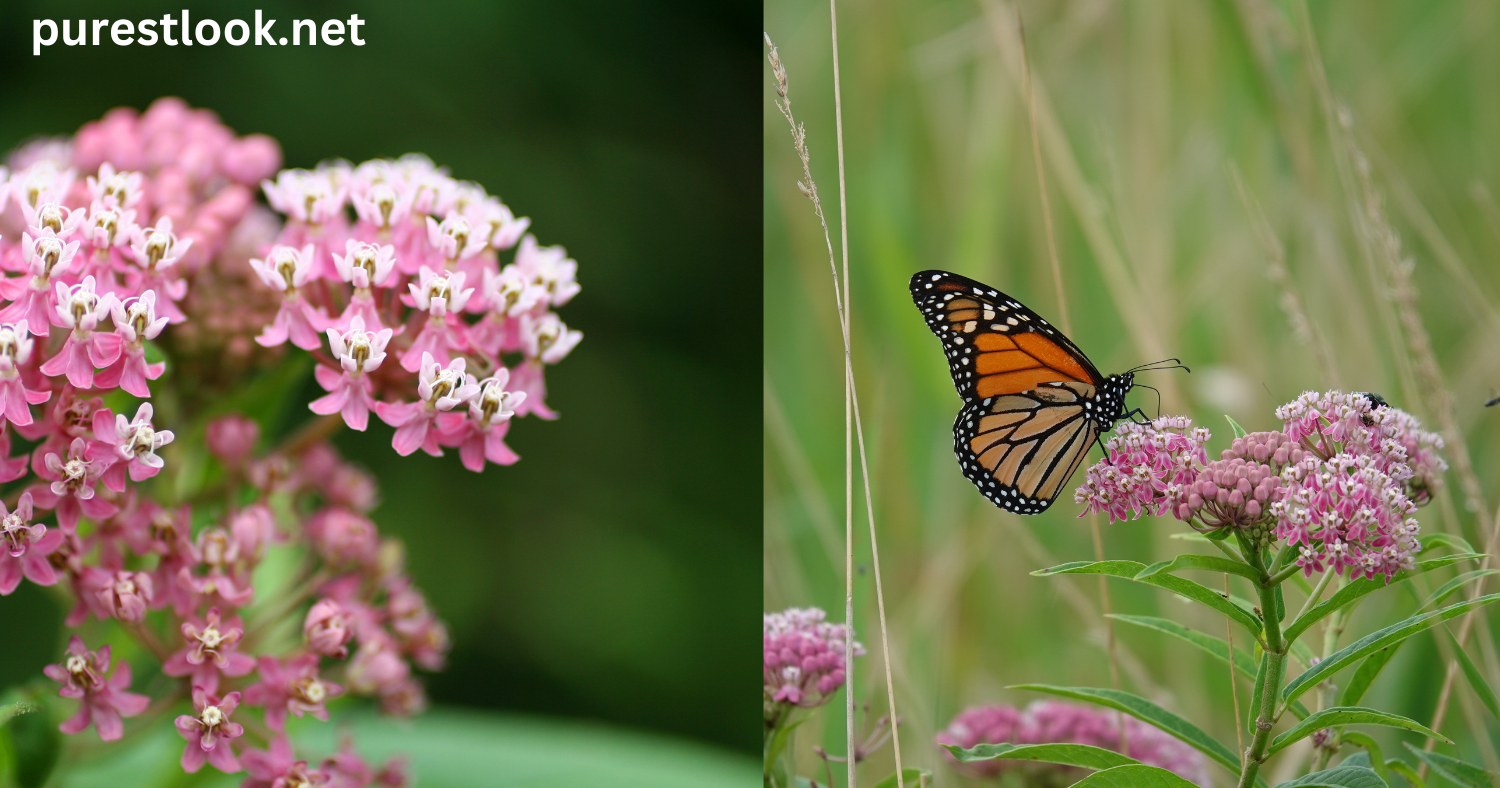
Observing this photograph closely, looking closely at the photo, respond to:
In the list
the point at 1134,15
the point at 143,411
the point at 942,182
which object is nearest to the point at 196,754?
the point at 143,411

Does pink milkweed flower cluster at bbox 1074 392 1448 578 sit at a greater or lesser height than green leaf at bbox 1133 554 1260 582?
greater

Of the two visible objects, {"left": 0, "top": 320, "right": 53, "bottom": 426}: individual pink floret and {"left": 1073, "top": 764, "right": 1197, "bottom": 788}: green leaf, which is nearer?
{"left": 1073, "top": 764, "right": 1197, "bottom": 788}: green leaf

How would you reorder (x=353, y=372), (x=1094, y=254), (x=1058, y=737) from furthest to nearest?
(x=1094, y=254), (x=1058, y=737), (x=353, y=372)

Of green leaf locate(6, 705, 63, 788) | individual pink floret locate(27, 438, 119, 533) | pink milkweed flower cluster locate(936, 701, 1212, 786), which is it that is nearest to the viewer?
individual pink floret locate(27, 438, 119, 533)

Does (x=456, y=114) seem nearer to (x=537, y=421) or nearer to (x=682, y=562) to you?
(x=537, y=421)

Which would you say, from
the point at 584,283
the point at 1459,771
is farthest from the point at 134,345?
the point at 584,283

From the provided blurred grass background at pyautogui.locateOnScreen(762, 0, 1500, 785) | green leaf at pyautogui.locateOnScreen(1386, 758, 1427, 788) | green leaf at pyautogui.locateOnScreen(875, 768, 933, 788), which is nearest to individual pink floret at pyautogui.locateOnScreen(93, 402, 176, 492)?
green leaf at pyautogui.locateOnScreen(875, 768, 933, 788)

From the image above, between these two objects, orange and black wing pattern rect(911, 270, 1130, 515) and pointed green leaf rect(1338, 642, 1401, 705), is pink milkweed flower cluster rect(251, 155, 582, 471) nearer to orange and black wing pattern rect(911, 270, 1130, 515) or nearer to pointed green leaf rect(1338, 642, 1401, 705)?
orange and black wing pattern rect(911, 270, 1130, 515)

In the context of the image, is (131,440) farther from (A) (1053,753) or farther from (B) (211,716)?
(A) (1053,753)
